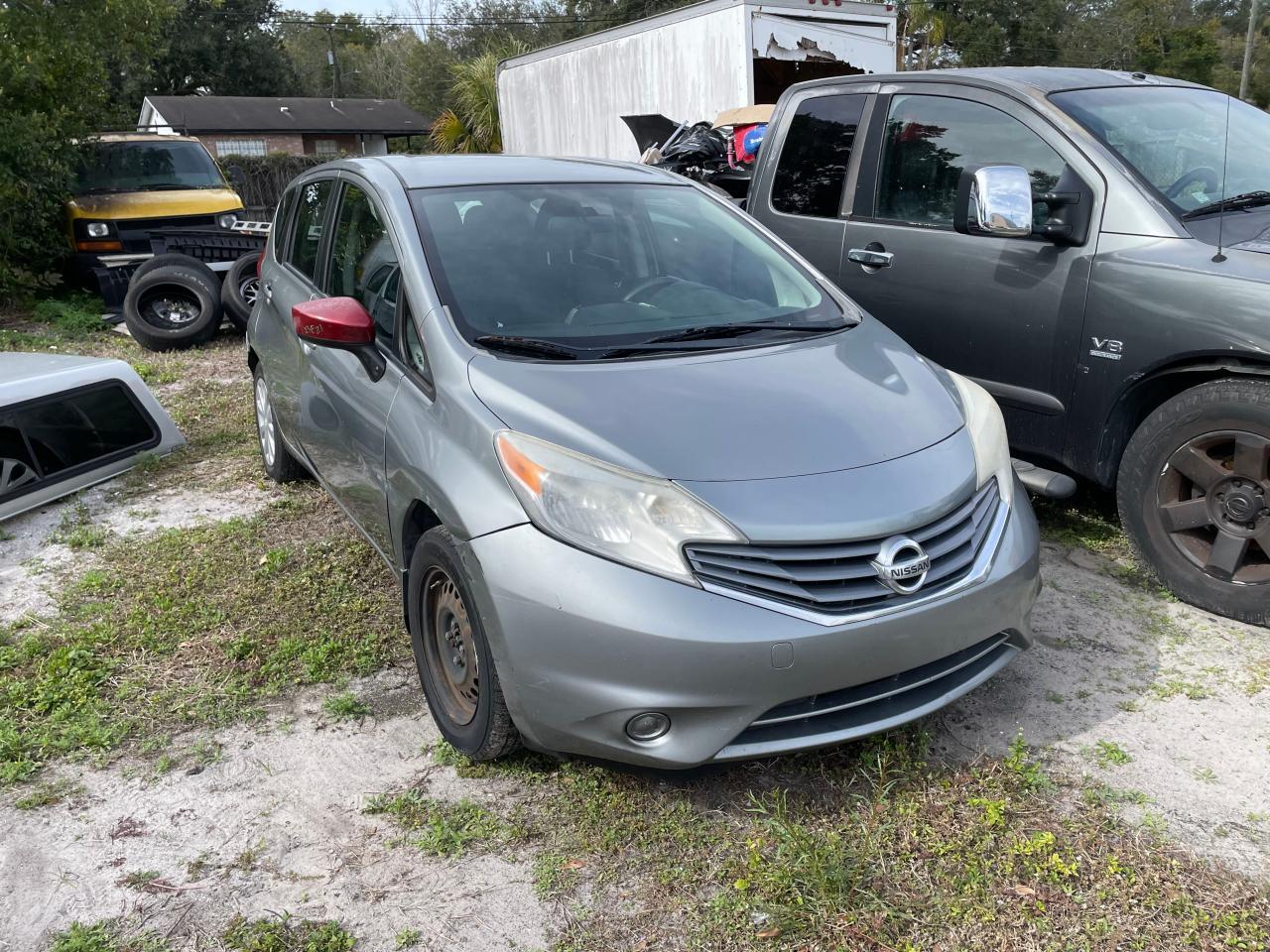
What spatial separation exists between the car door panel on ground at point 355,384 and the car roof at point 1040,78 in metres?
2.62

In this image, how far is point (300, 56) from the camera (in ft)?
221

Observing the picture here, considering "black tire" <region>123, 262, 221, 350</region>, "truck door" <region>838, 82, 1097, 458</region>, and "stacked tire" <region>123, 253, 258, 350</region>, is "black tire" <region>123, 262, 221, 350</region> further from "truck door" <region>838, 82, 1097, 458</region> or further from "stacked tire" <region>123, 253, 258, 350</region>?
"truck door" <region>838, 82, 1097, 458</region>

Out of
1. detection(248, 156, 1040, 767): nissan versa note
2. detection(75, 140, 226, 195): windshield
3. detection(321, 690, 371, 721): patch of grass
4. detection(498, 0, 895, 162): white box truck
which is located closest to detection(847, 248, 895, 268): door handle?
detection(248, 156, 1040, 767): nissan versa note

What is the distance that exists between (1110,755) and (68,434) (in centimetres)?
497

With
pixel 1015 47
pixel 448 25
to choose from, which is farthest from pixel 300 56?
pixel 1015 47

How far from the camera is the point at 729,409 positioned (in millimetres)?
2887

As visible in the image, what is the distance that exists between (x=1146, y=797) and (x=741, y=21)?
1047cm

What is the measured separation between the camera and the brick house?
1526 inches

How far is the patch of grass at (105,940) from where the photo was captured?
2387mm

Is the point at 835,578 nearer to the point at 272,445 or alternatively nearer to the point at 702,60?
the point at 272,445

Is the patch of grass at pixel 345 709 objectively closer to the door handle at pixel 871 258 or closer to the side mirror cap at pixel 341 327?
the side mirror cap at pixel 341 327

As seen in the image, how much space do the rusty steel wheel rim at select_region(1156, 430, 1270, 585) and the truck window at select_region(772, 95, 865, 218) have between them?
2084 mm

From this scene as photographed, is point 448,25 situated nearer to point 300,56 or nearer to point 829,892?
point 300,56

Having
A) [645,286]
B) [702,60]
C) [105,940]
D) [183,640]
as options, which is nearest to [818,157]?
[645,286]
